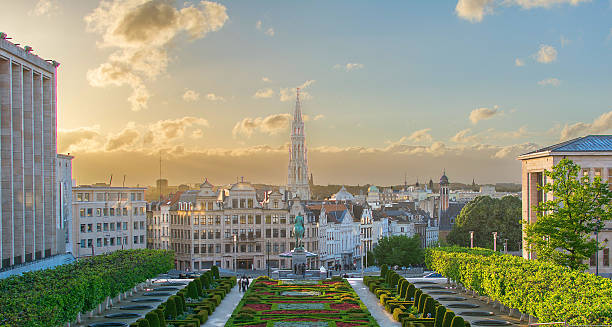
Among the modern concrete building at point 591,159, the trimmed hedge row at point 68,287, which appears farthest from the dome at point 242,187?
the modern concrete building at point 591,159

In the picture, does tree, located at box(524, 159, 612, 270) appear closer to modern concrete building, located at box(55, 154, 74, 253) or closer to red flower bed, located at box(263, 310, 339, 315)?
red flower bed, located at box(263, 310, 339, 315)

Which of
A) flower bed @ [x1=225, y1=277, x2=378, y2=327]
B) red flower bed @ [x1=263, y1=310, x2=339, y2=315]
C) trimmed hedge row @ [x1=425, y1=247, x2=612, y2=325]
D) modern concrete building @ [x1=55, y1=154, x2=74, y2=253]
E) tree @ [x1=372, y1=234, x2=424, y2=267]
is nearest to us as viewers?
trimmed hedge row @ [x1=425, y1=247, x2=612, y2=325]

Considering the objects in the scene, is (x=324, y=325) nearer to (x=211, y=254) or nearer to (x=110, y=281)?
(x=110, y=281)

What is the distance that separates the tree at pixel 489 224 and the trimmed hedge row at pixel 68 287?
70434 millimetres

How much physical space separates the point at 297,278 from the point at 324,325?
32.4m

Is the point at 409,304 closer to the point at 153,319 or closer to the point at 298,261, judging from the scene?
the point at 153,319

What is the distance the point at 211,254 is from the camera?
456ft

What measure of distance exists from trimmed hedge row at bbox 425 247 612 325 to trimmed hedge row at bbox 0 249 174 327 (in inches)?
1216

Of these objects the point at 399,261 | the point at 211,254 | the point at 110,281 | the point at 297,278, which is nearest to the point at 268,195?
the point at 211,254

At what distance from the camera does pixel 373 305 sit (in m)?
69.4

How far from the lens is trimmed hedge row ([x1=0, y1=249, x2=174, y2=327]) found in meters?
44.5

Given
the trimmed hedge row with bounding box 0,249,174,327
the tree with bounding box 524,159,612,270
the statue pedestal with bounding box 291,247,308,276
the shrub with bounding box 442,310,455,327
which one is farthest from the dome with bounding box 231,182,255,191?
the shrub with bounding box 442,310,455,327

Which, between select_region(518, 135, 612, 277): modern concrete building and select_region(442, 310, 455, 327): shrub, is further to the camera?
select_region(518, 135, 612, 277): modern concrete building

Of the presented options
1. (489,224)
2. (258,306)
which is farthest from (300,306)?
(489,224)
